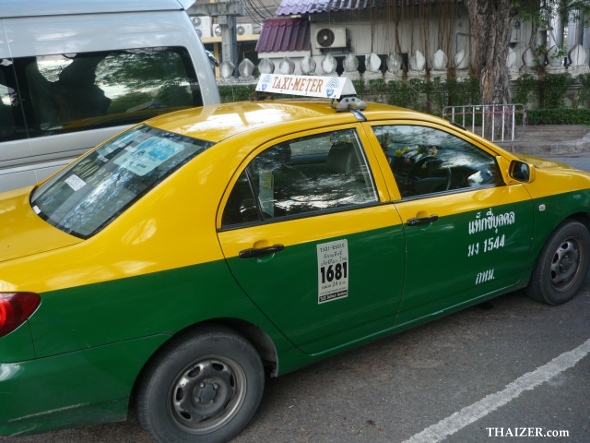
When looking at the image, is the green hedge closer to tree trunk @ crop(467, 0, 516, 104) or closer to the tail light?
tree trunk @ crop(467, 0, 516, 104)

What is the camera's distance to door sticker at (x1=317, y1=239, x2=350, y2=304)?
3244mm

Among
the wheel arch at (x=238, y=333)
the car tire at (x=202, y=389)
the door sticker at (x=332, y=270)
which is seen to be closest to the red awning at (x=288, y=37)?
the door sticker at (x=332, y=270)

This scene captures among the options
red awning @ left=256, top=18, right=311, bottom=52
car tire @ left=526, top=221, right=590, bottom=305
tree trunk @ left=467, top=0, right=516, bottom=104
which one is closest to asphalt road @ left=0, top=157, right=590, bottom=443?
car tire @ left=526, top=221, right=590, bottom=305

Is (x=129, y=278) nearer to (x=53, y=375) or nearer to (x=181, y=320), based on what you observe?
(x=181, y=320)

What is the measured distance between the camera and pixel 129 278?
8.97 ft

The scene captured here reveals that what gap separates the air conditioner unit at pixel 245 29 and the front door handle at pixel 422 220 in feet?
92.4

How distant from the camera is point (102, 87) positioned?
516 centimetres

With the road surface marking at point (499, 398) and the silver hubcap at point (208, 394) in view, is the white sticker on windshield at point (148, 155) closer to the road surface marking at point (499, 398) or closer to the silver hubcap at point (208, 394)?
the silver hubcap at point (208, 394)

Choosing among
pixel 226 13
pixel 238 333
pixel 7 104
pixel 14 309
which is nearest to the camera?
pixel 14 309

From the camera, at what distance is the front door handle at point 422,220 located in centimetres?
357

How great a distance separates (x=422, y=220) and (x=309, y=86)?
41.8 inches

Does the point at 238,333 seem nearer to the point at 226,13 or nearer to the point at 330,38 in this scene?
the point at 330,38

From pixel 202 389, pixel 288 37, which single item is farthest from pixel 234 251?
pixel 288 37

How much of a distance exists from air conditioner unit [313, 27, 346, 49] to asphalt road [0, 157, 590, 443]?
44.4ft
